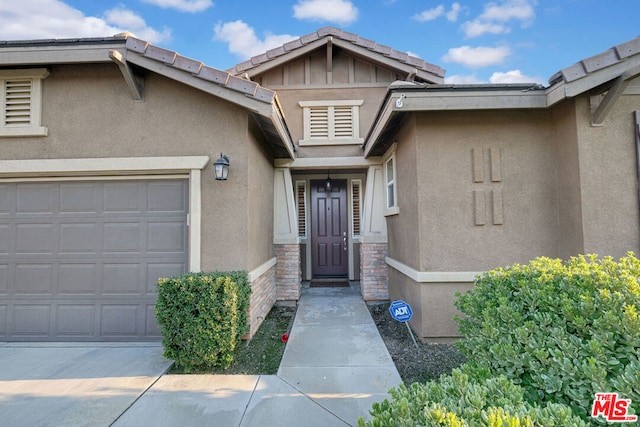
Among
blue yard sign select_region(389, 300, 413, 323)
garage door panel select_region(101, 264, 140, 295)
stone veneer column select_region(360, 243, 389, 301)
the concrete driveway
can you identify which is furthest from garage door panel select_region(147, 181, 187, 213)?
stone veneer column select_region(360, 243, 389, 301)

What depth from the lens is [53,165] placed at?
174 inches

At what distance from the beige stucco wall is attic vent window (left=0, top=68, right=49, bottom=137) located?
0.32 feet

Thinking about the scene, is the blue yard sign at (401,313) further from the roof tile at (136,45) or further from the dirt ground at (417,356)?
Result: the roof tile at (136,45)

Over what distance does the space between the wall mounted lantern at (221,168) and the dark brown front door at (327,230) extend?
456 cm

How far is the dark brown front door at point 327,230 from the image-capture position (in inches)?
343

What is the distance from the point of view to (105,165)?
4414mm

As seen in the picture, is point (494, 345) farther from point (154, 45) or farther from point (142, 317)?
point (154, 45)

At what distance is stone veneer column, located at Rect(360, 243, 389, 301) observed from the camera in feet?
21.9

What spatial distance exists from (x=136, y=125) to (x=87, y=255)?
6.80 ft

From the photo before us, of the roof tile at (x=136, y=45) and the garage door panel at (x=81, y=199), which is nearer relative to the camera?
the roof tile at (x=136, y=45)

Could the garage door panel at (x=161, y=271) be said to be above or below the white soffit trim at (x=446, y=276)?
above

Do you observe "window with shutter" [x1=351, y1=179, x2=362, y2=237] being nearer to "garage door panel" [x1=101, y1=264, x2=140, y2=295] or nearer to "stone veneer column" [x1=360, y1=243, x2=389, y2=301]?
"stone veneer column" [x1=360, y1=243, x2=389, y2=301]

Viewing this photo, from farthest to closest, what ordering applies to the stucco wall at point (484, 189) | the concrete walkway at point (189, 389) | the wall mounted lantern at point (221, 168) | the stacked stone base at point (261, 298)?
the stacked stone base at point (261, 298), the stucco wall at point (484, 189), the wall mounted lantern at point (221, 168), the concrete walkway at point (189, 389)

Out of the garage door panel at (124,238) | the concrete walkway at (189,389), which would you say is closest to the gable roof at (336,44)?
the garage door panel at (124,238)
